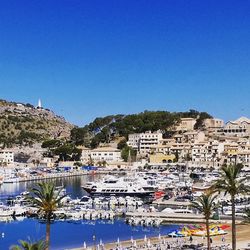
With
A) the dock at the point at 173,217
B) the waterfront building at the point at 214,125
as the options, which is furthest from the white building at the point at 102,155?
the dock at the point at 173,217

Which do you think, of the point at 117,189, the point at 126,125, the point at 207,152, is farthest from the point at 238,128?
the point at 117,189

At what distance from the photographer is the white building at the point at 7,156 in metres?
131

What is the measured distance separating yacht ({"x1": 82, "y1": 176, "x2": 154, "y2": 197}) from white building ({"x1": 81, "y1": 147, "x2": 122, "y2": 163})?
52.6m

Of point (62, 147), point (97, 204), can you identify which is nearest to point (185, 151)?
point (62, 147)

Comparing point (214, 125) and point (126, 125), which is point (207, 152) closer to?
point (214, 125)

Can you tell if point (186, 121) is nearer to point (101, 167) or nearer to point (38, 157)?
point (101, 167)

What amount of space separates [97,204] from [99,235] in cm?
1647

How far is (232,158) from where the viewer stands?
117m

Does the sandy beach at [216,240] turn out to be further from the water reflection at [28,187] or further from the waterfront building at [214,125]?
the waterfront building at [214,125]

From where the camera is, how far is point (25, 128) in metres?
174

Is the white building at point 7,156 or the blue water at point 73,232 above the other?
the white building at point 7,156

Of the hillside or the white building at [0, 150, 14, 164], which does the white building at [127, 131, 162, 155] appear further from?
the white building at [0, 150, 14, 164]

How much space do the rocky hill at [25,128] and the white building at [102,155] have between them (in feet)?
98.6

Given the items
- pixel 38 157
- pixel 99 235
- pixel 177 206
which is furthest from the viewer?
pixel 38 157
